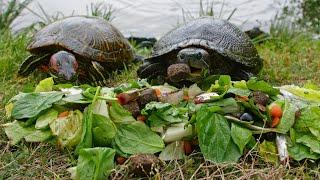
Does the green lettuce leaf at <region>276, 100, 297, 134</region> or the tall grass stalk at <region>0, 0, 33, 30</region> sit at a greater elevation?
the green lettuce leaf at <region>276, 100, 297, 134</region>

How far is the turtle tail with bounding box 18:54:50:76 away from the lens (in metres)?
4.52

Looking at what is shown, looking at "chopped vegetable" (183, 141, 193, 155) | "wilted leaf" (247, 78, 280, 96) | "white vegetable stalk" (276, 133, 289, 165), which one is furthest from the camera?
"wilted leaf" (247, 78, 280, 96)

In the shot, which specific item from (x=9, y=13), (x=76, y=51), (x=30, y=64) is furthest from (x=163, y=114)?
(x=9, y=13)

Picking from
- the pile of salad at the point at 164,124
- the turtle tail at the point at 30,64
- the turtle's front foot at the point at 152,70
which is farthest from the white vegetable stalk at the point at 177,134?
the turtle tail at the point at 30,64

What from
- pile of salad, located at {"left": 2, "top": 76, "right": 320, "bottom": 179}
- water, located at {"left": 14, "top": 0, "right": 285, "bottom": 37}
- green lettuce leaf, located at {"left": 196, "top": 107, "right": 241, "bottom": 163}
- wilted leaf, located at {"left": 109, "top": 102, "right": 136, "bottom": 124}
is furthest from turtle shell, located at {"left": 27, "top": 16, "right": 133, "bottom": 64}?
water, located at {"left": 14, "top": 0, "right": 285, "bottom": 37}

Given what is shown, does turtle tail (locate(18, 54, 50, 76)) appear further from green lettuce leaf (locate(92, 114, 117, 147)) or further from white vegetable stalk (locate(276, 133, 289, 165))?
white vegetable stalk (locate(276, 133, 289, 165))

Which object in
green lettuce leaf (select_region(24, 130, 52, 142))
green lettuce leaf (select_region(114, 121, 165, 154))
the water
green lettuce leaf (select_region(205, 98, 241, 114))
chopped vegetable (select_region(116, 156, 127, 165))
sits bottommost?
the water

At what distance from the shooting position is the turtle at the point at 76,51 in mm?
4352

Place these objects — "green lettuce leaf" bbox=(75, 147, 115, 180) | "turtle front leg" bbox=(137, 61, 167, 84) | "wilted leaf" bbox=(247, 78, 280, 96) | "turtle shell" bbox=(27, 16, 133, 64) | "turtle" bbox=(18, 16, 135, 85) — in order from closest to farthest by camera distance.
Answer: "green lettuce leaf" bbox=(75, 147, 115, 180)
"wilted leaf" bbox=(247, 78, 280, 96)
"turtle front leg" bbox=(137, 61, 167, 84)
"turtle" bbox=(18, 16, 135, 85)
"turtle shell" bbox=(27, 16, 133, 64)

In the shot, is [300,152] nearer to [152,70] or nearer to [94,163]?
[94,163]

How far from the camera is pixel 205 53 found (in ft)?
13.1

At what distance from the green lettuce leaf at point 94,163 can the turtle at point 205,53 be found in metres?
1.27

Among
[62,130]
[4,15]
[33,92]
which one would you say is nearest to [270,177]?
[62,130]

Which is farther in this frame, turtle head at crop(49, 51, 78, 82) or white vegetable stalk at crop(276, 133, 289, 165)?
turtle head at crop(49, 51, 78, 82)
